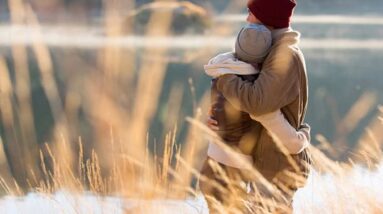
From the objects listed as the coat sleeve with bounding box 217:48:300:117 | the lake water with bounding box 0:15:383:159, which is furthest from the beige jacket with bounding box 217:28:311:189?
the lake water with bounding box 0:15:383:159

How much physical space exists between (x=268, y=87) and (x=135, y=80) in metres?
6.17

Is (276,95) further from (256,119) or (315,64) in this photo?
(315,64)

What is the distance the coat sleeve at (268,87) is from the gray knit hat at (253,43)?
0.10 ft

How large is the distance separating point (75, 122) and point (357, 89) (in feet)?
11.1

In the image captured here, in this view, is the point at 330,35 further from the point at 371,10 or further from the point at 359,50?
the point at 371,10

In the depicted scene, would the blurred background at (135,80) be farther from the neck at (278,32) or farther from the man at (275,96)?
the neck at (278,32)

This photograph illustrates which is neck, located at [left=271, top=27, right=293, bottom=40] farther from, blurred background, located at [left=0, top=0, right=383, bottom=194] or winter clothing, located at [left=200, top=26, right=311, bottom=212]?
blurred background, located at [left=0, top=0, right=383, bottom=194]

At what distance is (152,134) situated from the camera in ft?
16.2

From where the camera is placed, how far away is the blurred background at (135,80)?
2.70m

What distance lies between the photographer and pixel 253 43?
5.18 ft

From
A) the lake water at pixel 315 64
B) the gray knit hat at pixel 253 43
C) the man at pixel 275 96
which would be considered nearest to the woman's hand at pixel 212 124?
the man at pixel 275 96

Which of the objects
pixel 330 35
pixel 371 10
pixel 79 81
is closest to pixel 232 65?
pixel 79 81

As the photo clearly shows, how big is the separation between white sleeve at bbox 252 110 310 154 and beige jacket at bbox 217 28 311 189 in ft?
0.05

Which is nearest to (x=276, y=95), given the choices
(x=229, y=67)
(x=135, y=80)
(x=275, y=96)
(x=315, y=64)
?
(x=275, y=96)
